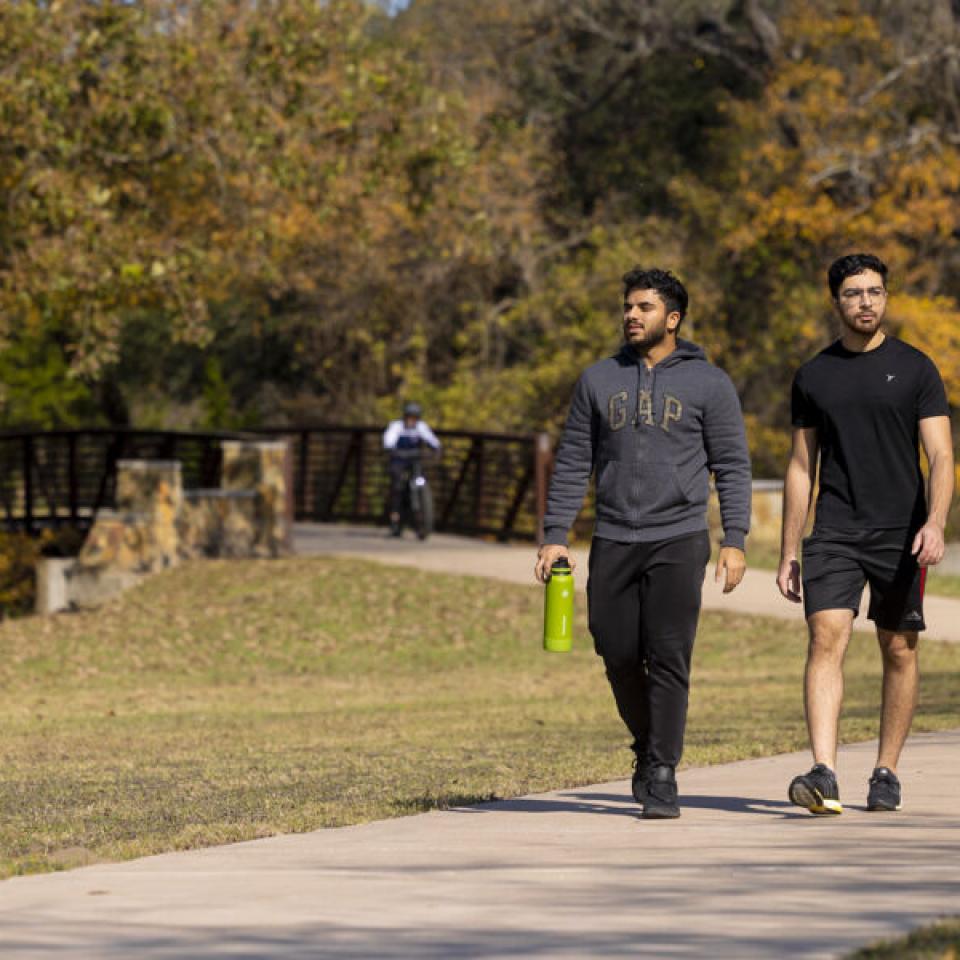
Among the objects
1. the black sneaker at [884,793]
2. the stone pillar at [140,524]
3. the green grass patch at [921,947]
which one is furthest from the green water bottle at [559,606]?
the stone pillar at [140,524]

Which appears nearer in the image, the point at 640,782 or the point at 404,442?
the point at 640,782

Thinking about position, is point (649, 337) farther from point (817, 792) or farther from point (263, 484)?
point (263, 484)

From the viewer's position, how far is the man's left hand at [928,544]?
313 inches

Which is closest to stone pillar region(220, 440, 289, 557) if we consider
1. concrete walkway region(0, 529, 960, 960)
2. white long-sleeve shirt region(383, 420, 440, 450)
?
white long-sleeve shirt region(383, 420, 440, 450)

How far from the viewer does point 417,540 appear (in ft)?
92.8

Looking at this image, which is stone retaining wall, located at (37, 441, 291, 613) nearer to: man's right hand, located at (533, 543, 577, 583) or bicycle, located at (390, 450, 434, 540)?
bicycle, located at (390, 450, 434, 540)

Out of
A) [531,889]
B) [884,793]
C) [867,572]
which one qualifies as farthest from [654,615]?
[531,889]

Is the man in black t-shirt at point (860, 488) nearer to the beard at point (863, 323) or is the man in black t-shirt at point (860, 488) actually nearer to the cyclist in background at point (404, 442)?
the beard at point (863, 323)

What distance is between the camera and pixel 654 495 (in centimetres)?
809

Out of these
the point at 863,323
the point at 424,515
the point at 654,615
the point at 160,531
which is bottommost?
the point at 160,531

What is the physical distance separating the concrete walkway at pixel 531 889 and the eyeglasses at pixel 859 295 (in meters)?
1.77

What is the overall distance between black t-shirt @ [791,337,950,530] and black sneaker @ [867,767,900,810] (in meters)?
0.86

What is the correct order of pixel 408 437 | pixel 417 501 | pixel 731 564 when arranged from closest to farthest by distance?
pixel 731 564 → pixel 408 437 → pixel 417 501

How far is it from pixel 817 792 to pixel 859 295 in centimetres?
170
